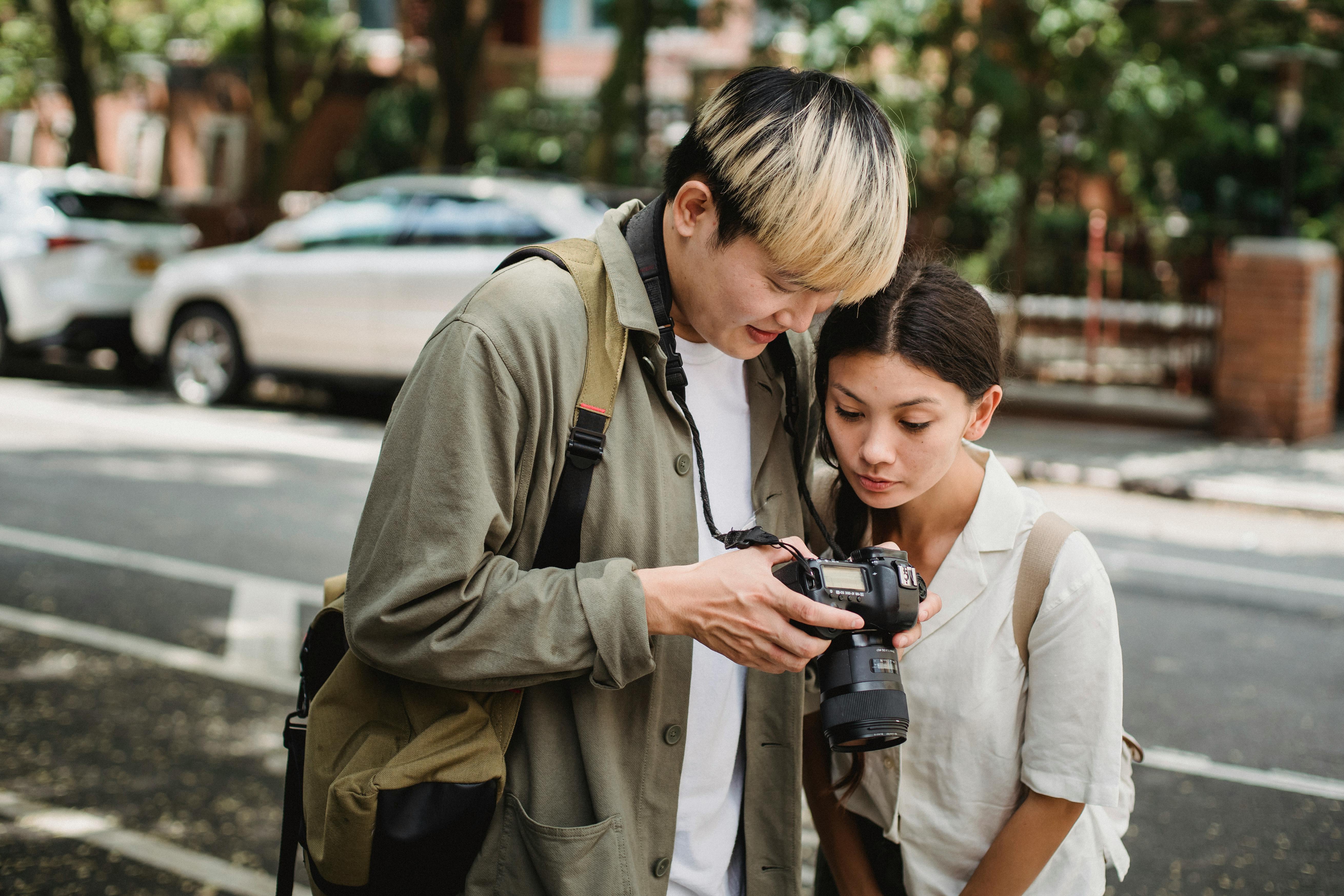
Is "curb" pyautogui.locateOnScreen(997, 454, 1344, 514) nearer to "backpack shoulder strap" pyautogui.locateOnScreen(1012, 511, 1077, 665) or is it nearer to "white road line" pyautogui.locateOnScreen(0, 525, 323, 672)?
"white road line" pyautogui.locateOnScreen(0, 525, 323, 672)

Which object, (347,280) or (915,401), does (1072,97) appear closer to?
(347,280)

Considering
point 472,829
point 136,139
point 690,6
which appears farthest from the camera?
point 136,139

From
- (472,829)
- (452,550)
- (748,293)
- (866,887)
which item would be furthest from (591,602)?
(866,887)

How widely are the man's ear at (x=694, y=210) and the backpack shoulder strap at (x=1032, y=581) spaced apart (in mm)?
723

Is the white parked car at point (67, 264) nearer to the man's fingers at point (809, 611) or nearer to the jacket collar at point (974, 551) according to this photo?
the jacket collar at point (974, 551)

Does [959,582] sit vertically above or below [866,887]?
above

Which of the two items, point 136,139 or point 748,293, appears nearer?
point 748,293

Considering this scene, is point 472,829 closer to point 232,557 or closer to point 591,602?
point 591,602

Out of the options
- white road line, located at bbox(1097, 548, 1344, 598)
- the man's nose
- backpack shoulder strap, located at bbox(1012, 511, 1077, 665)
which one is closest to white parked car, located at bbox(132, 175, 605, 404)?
white road line, located at bbox(1097, 548, 1344, 598)

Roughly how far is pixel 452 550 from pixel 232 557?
5.48 meters

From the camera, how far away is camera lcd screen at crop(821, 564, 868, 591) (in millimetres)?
1652

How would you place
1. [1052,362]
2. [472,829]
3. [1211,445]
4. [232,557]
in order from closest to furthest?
[472,829] < [232,557] < [1211,445] < [1052,362]

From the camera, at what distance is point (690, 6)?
41.6 feet

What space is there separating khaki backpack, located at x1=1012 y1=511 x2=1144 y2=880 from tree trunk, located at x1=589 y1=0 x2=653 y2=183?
11.5m
